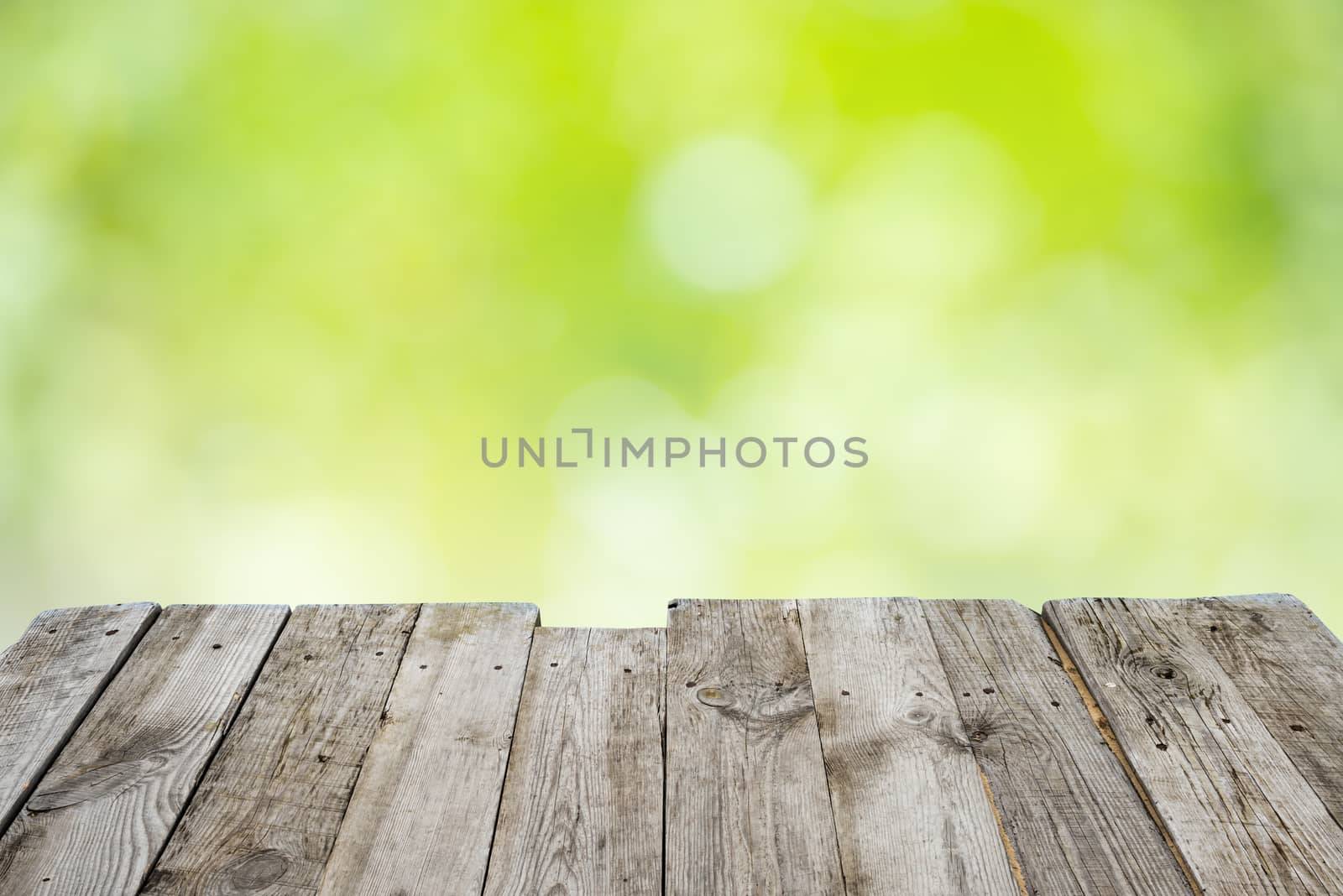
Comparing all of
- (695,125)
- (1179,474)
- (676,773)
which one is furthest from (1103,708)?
(695,125)

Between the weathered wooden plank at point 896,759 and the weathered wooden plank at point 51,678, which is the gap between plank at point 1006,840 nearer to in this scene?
the weathered wooden plank at point 896,759

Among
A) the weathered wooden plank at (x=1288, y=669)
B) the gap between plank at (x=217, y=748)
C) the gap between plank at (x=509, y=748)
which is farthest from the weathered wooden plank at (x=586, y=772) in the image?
Answer: the weathered wooden plank at (x=1288, y=669)

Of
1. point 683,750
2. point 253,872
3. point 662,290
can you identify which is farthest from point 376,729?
point 662,290

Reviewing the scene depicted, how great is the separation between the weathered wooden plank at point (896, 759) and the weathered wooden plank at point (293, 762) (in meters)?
0.48

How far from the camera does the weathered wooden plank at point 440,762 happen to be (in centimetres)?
94

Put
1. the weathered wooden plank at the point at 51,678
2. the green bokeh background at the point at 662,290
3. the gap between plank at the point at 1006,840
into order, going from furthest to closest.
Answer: the green bokeh background at the point at 662,290 < the weathered wooden plank at the point at 51,678 < the gap between plank at the point at 1006,840

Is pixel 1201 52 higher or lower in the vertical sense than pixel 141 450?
higher

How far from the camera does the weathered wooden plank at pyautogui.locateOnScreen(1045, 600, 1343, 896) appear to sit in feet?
3.07

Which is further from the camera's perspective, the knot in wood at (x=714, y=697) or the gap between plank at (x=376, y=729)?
the knot in wood at (x=714, y=697)

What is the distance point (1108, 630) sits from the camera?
1.27m

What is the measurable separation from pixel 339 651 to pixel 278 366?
86.8 inches

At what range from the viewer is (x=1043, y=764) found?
1052 mm

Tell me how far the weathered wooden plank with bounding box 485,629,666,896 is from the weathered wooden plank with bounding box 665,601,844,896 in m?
0.02

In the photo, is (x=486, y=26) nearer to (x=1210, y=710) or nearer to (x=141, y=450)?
(x=141, y=450)
